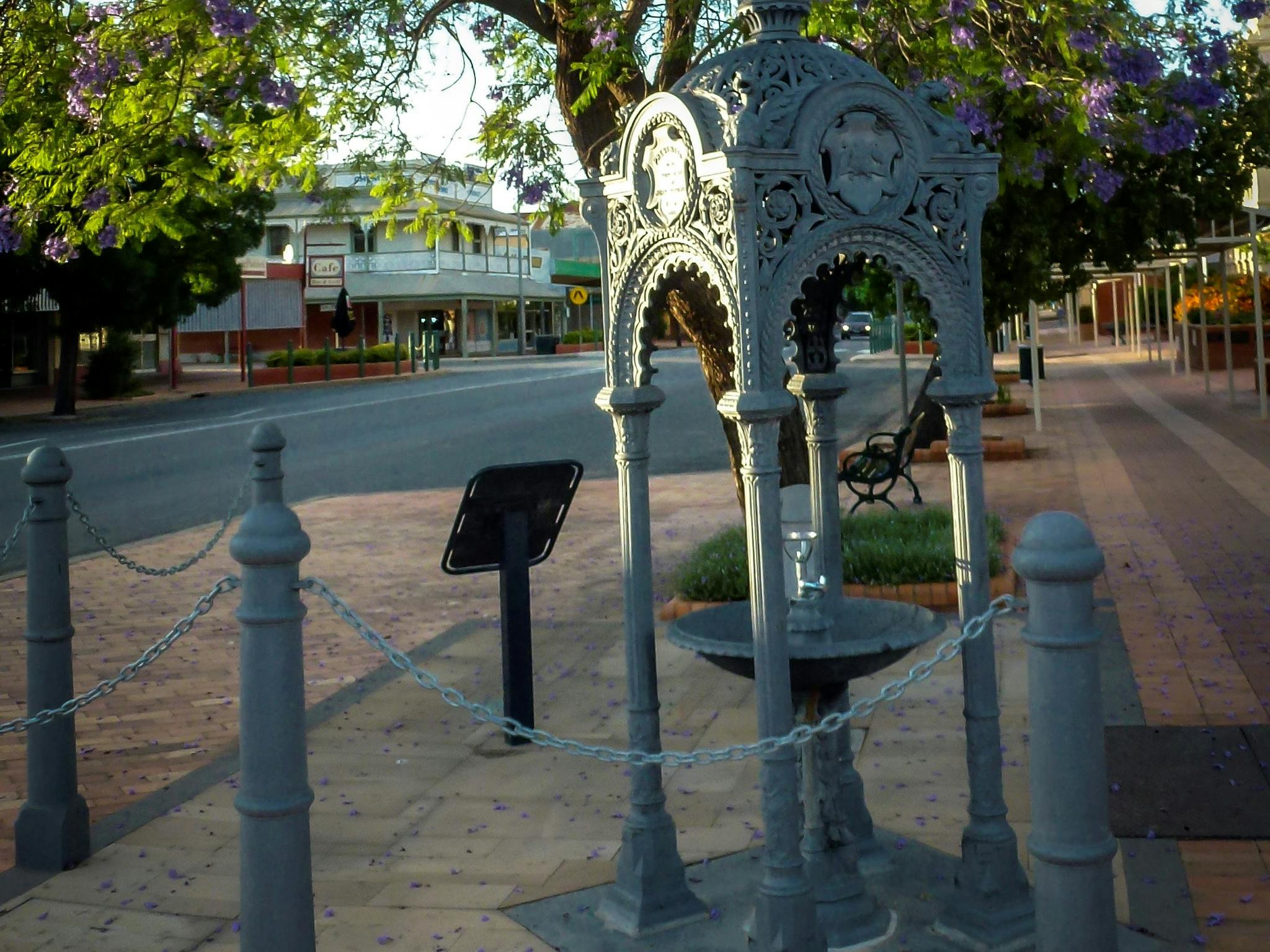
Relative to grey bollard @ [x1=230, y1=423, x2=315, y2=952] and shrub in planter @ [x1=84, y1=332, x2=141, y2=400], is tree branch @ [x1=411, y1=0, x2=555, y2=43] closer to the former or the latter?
grey bollard @ [x1=230, y1=423, x2=315, y2=952]

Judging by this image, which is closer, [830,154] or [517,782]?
[830,154]

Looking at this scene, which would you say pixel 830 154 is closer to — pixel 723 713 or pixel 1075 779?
pixel 1075 779

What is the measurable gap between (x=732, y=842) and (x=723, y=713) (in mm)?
1666

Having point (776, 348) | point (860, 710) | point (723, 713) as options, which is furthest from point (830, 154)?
point (723, 713)

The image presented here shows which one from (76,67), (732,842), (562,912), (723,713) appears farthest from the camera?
(76,67)

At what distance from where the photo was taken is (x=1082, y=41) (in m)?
6.80

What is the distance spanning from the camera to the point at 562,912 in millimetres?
4414

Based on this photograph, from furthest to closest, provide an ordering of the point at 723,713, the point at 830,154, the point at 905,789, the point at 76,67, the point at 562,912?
the point at 76,67
the point at 723,713
the point at 905,789
the point at 562,912
the point at 830,154

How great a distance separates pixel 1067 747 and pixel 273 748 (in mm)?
1670

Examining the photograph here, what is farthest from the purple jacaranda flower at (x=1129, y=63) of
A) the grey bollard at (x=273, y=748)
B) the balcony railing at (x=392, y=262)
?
the balcony railing at (x=392, y=262)

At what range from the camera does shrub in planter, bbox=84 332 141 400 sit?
36719 mm

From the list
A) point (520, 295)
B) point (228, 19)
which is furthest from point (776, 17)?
point (520, 295)

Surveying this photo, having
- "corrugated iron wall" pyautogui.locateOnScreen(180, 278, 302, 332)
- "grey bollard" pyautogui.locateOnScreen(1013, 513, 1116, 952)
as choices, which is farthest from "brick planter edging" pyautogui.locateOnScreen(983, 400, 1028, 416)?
"corrugated iron wall" pyautogui.locateOnScreen(180, 278, 302, 332)

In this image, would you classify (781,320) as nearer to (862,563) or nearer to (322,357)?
(862,563)
